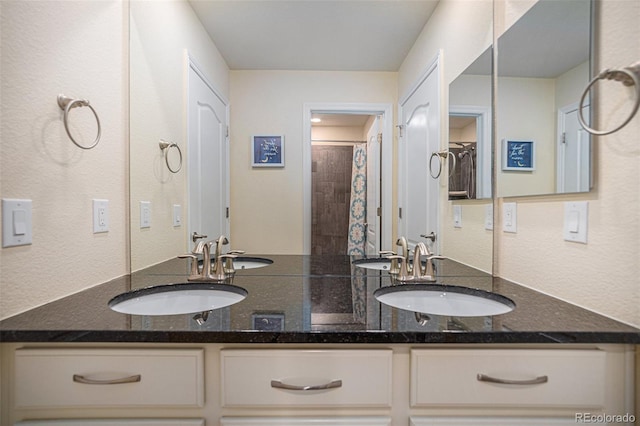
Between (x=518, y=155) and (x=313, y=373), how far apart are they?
3.47 feet

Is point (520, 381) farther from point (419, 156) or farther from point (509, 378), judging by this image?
point (419, 156)

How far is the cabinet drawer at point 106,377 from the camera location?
0.71 m

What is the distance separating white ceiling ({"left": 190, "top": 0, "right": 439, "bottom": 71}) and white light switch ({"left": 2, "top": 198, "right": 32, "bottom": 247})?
0.94 metres

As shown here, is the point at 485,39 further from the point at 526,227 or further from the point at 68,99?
the point at 68,99

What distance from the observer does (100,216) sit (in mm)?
1107

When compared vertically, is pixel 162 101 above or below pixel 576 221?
above

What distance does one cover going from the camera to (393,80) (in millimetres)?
1319

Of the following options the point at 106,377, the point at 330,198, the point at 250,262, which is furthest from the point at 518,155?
the point at 106,377

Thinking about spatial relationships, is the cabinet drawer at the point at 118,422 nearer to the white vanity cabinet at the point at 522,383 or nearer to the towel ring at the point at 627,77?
the white vanity cabinet at the point at 522,383

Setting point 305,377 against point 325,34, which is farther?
point 325,34

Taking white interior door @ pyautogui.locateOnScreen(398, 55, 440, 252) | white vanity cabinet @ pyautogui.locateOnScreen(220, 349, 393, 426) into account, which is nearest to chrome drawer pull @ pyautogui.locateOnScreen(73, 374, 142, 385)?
white vanity cabinet @ pyautogui.locateOnScreen(220, 349, 393, 426)

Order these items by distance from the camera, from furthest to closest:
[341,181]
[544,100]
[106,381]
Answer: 1. [341,181]
2. [544,100]
3. [106,381]

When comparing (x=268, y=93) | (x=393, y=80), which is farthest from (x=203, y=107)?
(x=393, y=80)

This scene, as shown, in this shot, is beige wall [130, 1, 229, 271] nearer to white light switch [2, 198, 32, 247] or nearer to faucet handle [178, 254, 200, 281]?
faucet handle [178, 254, 200, 281]
